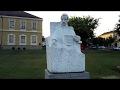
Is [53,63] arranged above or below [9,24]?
below

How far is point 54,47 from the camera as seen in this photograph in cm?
732

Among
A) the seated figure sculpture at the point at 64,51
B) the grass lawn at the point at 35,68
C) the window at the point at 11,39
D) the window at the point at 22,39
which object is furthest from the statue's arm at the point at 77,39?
the window at the point at 22,39

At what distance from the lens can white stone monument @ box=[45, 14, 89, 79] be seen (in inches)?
289

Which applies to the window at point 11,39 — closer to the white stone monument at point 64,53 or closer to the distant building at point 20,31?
the distant building at point 20,31

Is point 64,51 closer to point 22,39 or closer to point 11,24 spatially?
point 11,24

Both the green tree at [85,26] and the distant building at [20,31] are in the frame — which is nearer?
the distant building at [20,31]

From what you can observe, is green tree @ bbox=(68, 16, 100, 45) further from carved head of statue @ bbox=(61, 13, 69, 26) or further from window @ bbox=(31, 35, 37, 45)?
carved head of statue @ bbox=(61, 13, 69, 26)

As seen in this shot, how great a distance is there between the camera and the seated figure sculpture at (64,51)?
7348 mm

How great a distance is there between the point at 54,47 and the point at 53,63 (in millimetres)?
498

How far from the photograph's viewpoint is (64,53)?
293 inches

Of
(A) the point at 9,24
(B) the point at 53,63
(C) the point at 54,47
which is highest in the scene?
(A) the point at 9,24
